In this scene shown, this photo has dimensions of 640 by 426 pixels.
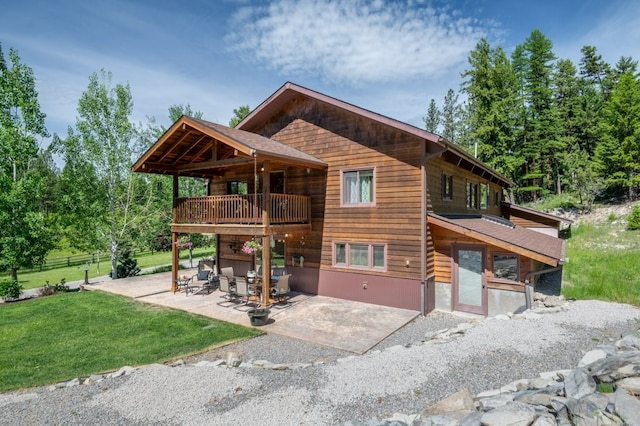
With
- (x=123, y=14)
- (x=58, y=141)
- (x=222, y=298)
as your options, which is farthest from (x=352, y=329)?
(x=58, y=141)

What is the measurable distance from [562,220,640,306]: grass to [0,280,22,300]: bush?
66.7ft

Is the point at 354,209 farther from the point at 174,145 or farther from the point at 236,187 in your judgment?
the point at 174,145

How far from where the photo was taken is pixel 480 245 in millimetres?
11117

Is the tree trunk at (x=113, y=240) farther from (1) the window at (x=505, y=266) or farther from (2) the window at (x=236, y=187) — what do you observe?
(1) the window at (x=505, y=266)

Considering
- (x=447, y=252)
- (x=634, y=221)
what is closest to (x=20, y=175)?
(x=447, y=252)

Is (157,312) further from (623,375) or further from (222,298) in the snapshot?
(623,375)

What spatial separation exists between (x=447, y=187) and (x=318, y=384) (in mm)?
10336

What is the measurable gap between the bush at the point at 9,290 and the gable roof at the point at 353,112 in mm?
11134

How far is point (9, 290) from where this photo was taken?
13.7m

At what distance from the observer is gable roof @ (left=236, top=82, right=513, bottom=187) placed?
11.1 m

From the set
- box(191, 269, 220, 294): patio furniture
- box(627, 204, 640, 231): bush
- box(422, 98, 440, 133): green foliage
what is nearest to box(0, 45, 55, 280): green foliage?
box(191, 269, 220, 294): patio furniture

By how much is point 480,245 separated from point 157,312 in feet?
35.1

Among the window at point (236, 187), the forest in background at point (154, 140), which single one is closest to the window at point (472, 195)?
the window at point (236, 187)

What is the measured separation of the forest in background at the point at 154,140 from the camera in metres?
14.5
